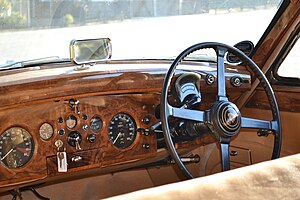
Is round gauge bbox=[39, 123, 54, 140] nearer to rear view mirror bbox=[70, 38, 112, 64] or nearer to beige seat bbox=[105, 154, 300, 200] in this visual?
rear view mirror bbox=[70, 38, 112, 64]

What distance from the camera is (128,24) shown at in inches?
121

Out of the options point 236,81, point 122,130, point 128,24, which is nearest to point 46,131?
point 122,130

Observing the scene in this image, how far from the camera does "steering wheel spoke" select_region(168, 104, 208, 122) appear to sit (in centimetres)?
224

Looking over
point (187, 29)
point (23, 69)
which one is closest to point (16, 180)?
point (23, 69)

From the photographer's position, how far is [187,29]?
3174 millimetres

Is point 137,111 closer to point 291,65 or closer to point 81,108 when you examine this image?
point 81,108

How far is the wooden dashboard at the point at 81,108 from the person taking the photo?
234 cm

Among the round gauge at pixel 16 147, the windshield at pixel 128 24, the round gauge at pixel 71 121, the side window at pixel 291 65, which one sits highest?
the windshield at pixel 128 24

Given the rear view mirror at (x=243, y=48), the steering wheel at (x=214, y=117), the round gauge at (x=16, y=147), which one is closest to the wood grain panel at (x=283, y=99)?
the rear view mirror at (x=243, y=48)

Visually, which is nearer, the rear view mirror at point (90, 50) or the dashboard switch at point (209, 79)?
the rear view mirror at point (90, 50)

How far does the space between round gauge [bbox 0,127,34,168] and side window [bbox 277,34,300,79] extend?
1.47 metres

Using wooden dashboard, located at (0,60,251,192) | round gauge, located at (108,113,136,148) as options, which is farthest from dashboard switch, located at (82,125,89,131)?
round gauge, located at (108,113,136,148)

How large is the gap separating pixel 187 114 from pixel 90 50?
2.17ft

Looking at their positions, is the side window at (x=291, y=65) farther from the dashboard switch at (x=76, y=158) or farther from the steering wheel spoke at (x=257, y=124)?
the dashboard switch at (x=76, y=158)
